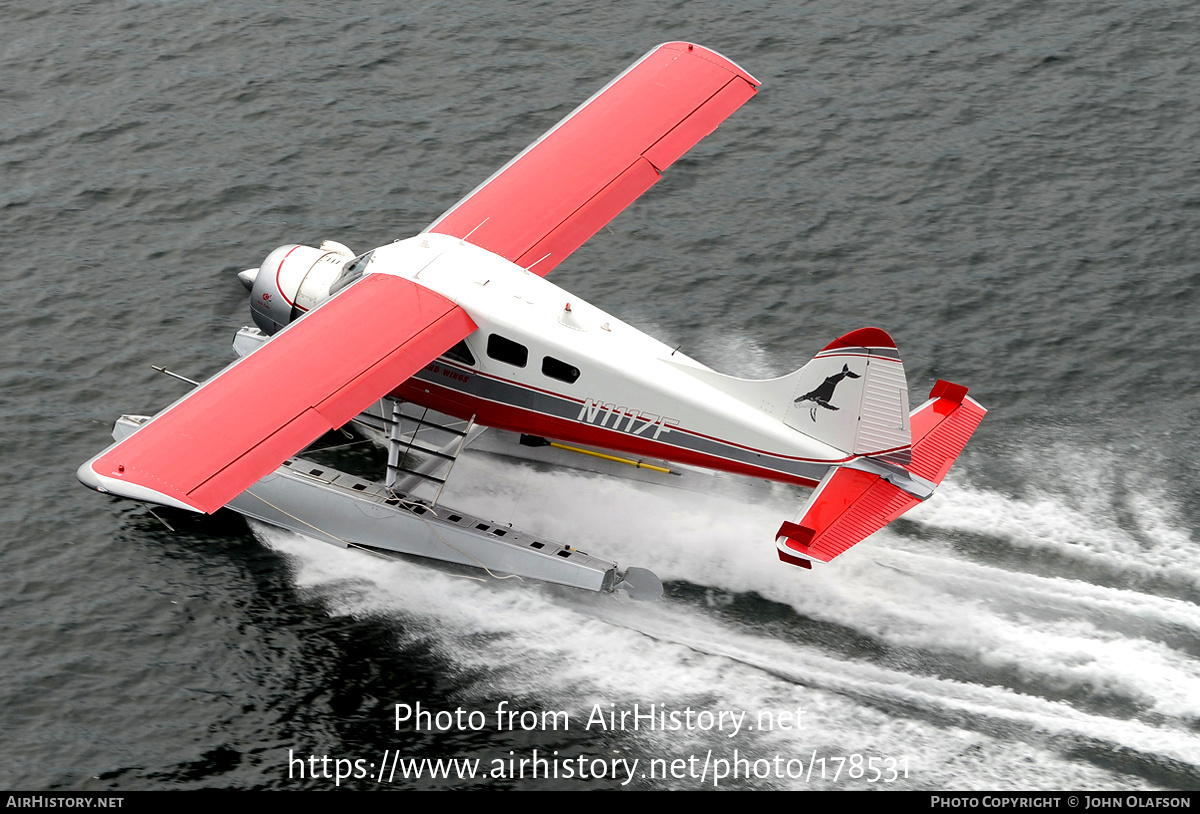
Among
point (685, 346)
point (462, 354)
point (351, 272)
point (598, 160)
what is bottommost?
point (685, 346)

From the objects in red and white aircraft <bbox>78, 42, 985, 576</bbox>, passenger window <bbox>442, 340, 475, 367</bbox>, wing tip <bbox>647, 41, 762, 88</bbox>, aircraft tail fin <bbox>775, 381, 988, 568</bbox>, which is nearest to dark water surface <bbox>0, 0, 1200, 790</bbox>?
aircraft tail fin <bbox>775, 381, 988, 568</bbox>

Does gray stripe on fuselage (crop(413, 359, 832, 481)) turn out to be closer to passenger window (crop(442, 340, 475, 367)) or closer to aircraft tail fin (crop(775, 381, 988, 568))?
passenger window (crop(442, 340, 475, 367))

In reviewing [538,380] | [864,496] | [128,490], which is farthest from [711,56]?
[128,490]

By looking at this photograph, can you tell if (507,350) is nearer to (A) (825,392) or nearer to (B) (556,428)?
(B) (556,428)

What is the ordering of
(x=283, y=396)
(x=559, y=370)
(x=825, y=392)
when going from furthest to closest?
(x=559, y=370) < (x=825, y=392) < (x=283, y=396)

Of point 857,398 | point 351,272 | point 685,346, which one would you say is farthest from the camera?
point 685,346

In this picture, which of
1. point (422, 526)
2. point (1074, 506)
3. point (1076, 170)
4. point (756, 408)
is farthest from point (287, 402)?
point (1076, 170)

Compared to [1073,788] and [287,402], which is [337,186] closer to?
[287,402]
